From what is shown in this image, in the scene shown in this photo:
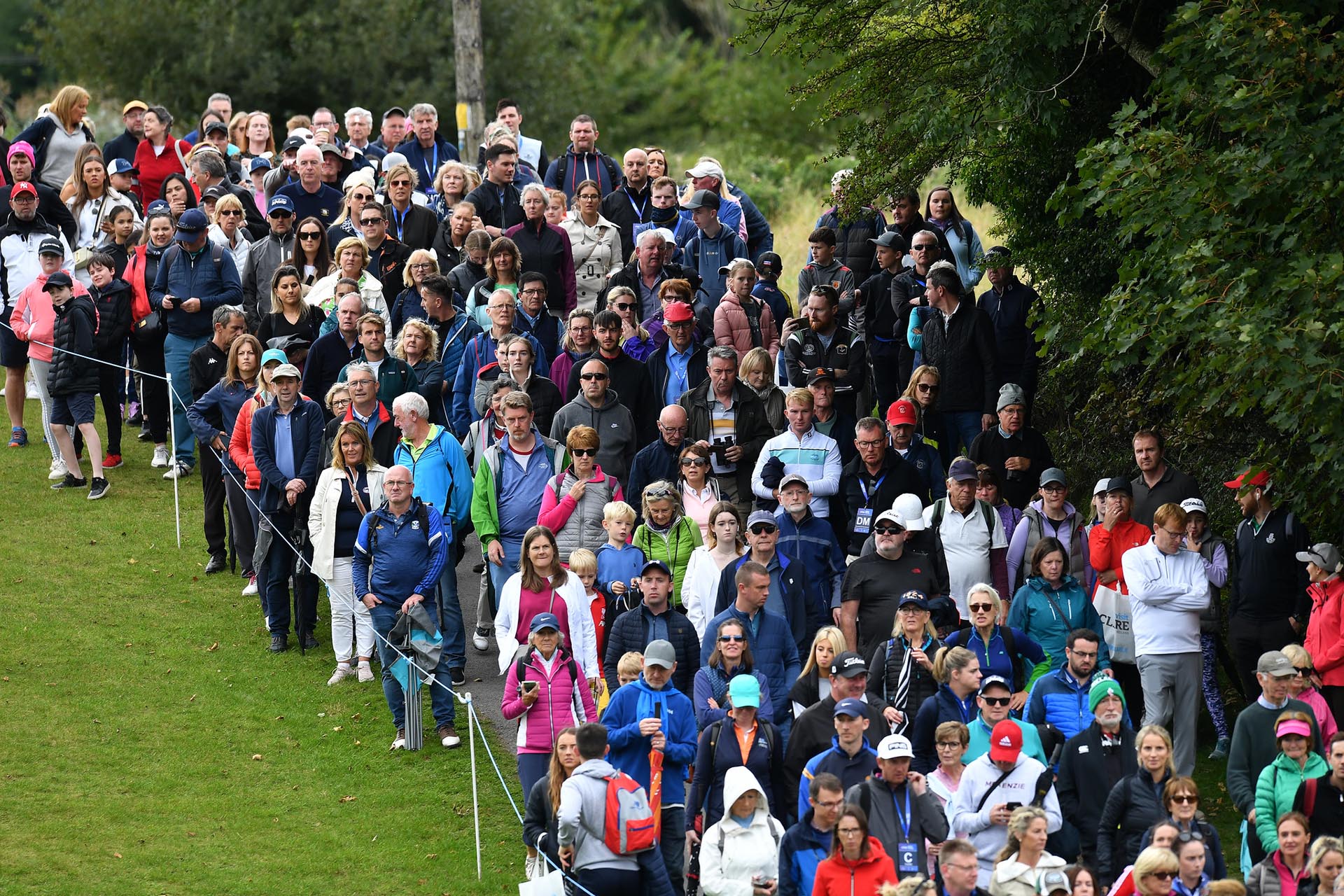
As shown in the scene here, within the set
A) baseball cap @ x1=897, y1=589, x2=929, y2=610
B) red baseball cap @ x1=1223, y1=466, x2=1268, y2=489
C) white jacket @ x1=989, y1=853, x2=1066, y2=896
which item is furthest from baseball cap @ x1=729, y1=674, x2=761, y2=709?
red baseball cap @ x1=1223, y1=466, x2=1268, y2=489

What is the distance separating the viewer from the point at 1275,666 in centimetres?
1135

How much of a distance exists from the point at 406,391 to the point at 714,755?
18.4 ft

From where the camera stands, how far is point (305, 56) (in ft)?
113

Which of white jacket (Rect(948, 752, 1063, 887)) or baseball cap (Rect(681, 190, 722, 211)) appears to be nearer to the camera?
white jacket (Rect(948, 752, 1063, 887))

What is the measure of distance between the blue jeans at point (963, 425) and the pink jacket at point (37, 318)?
28.0 feet

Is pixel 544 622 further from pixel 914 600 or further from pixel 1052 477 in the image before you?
pixel 1052 477

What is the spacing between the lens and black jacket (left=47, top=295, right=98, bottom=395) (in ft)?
58.2

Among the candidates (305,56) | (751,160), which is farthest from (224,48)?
(751,160)

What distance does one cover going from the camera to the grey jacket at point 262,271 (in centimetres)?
1783

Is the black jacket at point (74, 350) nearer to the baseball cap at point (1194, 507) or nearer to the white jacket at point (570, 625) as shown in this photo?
the white jacket at point (570, 625)

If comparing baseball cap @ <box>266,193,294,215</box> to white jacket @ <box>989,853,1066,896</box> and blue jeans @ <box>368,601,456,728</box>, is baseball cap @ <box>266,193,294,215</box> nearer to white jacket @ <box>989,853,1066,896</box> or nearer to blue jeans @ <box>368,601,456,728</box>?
blue jeans @ <box>368,601,456,728</box>

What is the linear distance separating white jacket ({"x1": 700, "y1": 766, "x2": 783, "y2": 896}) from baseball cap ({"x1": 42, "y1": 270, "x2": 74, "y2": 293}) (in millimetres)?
10272

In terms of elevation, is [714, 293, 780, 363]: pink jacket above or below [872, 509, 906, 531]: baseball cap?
above

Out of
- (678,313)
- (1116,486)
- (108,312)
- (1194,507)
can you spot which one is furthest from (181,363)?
(1194,507)
